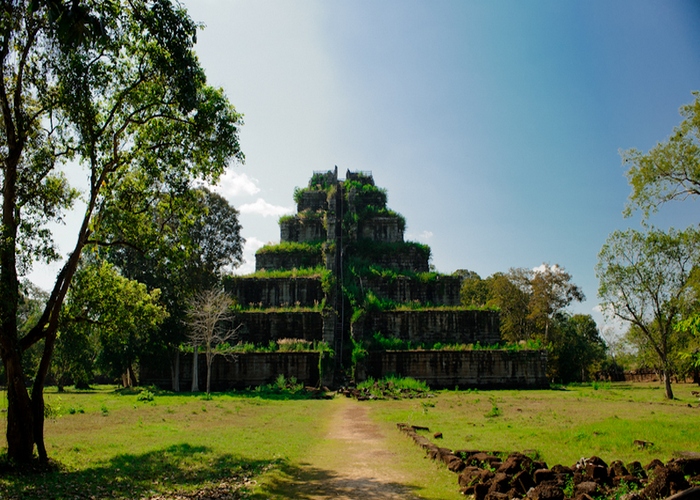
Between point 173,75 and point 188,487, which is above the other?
point 173,75

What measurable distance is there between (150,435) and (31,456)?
12.9ft

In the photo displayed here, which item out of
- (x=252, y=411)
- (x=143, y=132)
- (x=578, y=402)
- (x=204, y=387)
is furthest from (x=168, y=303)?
(x=578, y=402)

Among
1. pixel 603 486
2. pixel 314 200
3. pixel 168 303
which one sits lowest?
pixel 603 486

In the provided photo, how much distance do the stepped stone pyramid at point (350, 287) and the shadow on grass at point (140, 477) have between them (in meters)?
20.3

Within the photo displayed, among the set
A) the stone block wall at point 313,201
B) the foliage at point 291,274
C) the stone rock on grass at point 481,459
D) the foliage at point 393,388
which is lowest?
the foliage at point 393,388

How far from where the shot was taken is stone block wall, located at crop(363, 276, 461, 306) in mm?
36562

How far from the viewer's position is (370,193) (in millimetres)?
44656

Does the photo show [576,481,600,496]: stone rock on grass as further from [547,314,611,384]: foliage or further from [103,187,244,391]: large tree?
[547,314,611,384]: foliage

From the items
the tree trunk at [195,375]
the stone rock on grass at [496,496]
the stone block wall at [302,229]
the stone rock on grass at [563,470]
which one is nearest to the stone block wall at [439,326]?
the tree trunk at [195,375]

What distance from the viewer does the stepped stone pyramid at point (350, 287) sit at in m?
33.3

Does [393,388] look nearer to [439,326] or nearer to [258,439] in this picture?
[439,326]

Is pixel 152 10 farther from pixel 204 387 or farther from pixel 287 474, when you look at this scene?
pixel 204 387

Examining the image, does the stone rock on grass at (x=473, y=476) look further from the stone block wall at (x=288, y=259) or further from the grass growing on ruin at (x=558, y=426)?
the stone block wall at (x=288, y=259)

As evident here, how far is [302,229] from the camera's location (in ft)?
140
